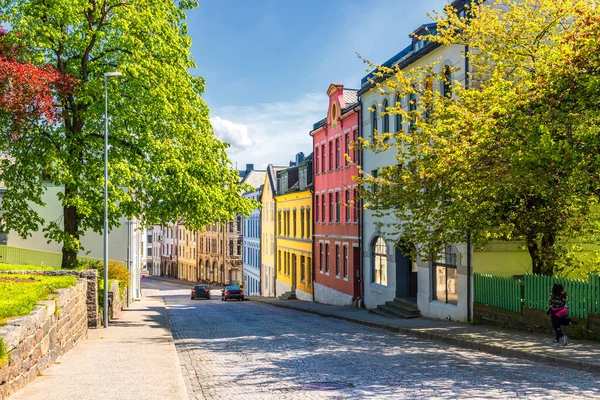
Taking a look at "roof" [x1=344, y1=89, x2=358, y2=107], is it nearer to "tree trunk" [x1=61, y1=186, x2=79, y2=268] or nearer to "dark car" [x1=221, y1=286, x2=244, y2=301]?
"dark car" [x1=221, y1=286, x2=244, y2=301]

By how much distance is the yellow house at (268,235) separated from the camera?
61500 mm

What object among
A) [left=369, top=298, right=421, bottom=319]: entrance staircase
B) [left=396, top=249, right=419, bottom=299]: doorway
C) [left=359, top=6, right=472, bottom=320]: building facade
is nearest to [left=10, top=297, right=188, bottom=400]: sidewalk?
[left=359, top=6, right=472, bottom=320]: building facade

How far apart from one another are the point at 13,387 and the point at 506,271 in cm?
1783

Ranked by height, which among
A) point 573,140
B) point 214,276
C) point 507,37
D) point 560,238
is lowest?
point 214,276

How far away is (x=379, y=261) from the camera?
111 ft

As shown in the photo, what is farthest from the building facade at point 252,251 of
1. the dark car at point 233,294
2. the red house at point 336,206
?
the red house at point 336,206

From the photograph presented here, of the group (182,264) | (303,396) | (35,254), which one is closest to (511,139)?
(303,396)

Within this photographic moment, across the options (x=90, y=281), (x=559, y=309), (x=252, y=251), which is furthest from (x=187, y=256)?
(x=559, y=309)

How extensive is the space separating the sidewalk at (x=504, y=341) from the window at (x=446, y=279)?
102 cm

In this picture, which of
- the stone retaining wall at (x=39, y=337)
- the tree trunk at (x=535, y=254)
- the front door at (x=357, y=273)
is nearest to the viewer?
the stone retaining wall at (x=39, y=337)

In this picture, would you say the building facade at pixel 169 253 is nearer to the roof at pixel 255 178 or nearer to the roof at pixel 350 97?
the roof at pixel 255 178

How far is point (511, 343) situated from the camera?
660 inches

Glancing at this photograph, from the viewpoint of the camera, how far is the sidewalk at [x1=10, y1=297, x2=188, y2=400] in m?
9.62

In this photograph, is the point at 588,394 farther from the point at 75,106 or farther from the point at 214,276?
the point at 214,276
